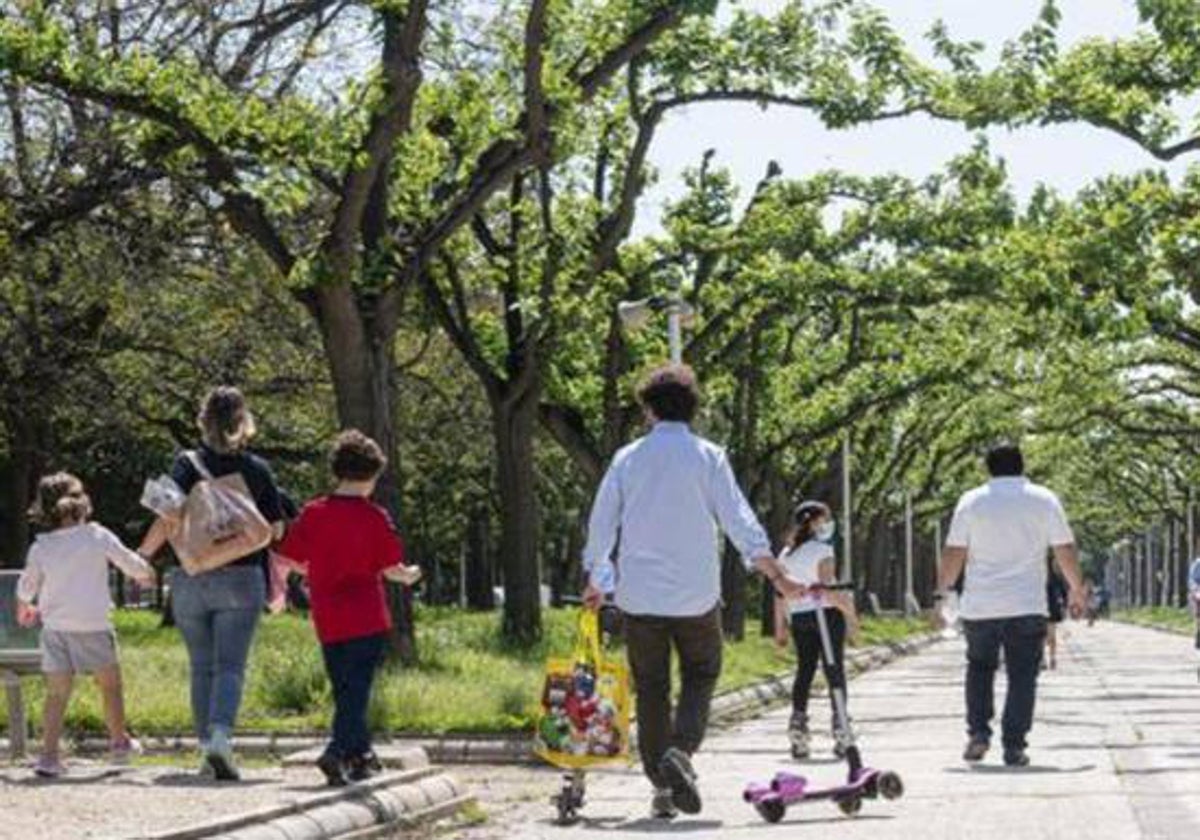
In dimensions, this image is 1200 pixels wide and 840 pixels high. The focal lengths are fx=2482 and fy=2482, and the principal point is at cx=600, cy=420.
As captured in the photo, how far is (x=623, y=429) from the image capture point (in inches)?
1244

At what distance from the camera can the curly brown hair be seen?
13.0m

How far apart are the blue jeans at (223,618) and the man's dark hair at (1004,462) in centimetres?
464

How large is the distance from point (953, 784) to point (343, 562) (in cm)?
348

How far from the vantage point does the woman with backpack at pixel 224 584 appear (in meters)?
11.9

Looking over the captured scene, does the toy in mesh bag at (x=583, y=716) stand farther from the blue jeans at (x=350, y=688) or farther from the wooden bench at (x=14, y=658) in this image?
the wooden bench at (x=14, y=658)

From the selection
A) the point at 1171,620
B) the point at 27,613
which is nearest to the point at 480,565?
the point at 1171,620

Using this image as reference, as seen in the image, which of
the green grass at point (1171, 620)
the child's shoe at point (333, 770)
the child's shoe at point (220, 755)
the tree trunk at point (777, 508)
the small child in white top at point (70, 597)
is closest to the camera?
the child's shoe at point (333, 770)

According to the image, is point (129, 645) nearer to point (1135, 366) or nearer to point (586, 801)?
point (586, 801)

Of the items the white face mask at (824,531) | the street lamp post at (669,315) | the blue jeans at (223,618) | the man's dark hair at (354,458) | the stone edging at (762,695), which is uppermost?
the street lamp post at (669,315)

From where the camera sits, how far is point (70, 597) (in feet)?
41.9

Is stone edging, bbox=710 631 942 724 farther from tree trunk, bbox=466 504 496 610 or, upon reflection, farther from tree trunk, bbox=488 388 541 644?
tree trunk, bbox=466 504 496 610

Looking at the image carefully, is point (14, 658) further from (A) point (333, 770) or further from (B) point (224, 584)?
(A) point (333, 770)

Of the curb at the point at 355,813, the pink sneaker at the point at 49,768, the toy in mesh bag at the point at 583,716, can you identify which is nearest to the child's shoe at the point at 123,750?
the pink sneaker at the point at 49,768

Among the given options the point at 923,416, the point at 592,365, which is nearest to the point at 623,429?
the point at 592,365
